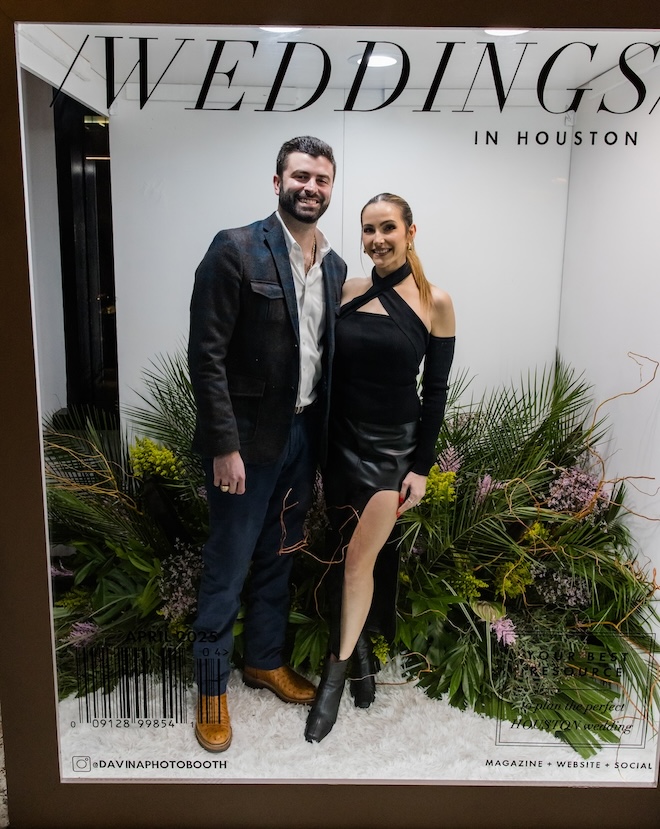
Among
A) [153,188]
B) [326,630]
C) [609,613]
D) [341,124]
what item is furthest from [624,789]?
[153,188]

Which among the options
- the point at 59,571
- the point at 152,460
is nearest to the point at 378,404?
the point at 152,460

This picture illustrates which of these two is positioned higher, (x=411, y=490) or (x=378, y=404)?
(x=378, y=404)

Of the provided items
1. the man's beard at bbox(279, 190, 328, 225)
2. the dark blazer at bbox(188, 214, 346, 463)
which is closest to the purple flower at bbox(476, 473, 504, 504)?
the dark blazer at bbox(188, 214, 346, 463)

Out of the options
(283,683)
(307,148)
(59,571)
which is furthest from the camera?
(283,683)

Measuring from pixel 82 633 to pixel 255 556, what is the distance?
1.77 ft

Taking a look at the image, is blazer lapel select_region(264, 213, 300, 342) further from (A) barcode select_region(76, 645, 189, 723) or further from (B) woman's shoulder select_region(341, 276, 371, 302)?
(A) barcode select_region(76, 645, 189, 723)

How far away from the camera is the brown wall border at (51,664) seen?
1.55 m

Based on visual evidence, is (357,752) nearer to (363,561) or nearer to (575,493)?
(363,561)

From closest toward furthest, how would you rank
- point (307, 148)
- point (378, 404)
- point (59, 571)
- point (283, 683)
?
point (307, 148), point (378, 404), point (59, 571), point (283, 683)

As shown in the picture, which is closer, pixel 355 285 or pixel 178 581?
pixel 355 285

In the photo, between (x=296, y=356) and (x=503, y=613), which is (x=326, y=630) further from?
(x=296, y=356)

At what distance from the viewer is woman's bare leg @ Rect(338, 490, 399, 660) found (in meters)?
1.81

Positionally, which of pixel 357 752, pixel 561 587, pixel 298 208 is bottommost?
pixel 357 752

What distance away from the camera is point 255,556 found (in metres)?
1.86
